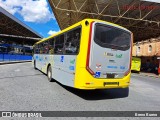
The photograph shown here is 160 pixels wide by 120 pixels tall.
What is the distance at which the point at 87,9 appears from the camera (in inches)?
824

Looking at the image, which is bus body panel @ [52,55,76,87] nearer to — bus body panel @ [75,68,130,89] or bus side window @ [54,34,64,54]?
bus side window @ [54,34,64,54]

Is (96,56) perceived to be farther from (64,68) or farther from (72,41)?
(64,68)

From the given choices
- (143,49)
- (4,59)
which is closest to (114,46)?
(4,59)

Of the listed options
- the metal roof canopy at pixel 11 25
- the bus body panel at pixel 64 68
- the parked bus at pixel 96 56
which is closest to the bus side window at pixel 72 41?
the parked bus at pixel 96 56

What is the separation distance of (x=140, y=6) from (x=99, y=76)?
44.3 feet

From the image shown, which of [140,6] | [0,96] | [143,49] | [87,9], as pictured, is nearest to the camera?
[0,96]

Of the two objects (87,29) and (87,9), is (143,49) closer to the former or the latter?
(87,9)

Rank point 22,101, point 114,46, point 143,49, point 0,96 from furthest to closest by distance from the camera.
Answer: point 143,49 < point 114,46 < point 0,96 < point 22,101

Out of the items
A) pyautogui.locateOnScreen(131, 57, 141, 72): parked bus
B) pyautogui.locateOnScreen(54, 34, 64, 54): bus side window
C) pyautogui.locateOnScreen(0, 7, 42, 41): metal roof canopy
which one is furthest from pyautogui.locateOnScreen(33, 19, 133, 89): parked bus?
pyautogui.locateOnScreen(131, 57, 141, 72): parked bus

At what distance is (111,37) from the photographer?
762cm

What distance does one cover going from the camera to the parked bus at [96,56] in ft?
23.3

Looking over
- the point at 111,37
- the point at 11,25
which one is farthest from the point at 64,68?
the point at 11,25

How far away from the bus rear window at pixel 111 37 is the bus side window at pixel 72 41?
0.79m

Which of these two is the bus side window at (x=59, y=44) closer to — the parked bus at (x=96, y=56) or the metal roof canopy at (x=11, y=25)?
the parked bus at (x=96, y=56)
